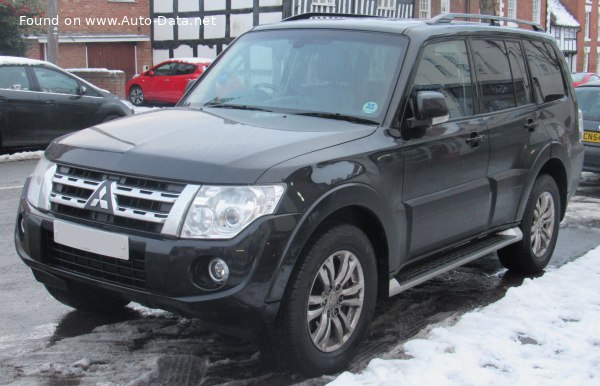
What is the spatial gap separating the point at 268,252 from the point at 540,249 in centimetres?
349

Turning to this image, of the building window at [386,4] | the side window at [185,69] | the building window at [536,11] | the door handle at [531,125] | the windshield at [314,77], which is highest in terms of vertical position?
the building window at [536,11]

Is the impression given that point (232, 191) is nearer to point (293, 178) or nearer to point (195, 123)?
point (293, 178)

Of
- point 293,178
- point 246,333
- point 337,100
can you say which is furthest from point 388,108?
point 246,333

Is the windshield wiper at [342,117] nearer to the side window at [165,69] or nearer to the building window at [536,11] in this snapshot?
the side window at [165,69]

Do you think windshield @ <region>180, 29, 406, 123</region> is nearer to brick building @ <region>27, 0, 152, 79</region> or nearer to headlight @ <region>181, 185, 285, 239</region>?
headlight @ <region>181, 185, 285, 239</region>

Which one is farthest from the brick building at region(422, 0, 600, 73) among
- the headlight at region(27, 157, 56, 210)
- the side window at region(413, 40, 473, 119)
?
the headlight at region(27, 157, 56, 210)

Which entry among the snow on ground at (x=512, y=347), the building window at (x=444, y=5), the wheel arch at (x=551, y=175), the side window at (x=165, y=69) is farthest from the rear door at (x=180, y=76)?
the snow on ground at (x=512, y=347)

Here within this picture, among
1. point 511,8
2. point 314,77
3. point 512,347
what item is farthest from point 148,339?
point 511,8

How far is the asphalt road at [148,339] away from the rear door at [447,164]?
0.58 metres

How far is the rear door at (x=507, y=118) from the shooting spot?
5512mm

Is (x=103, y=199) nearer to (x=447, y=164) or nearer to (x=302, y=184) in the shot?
(x=302, y=184)

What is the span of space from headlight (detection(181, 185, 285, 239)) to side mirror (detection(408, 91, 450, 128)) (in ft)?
4.60

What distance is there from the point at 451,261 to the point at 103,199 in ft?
7.66

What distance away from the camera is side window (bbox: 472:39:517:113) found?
218 inches
